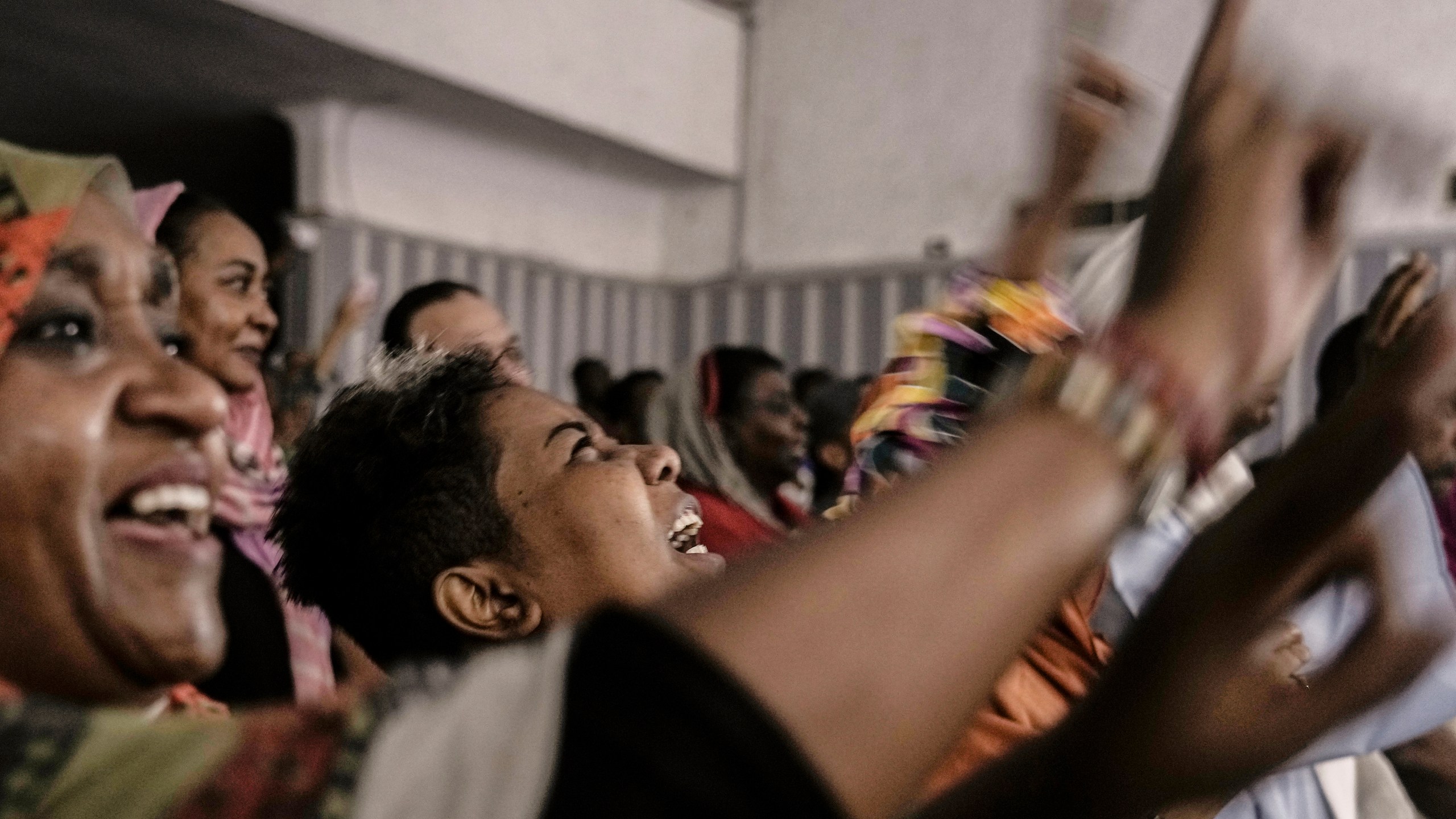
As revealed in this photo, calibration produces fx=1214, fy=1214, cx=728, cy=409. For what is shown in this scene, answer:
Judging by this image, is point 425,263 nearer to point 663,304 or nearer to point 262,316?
point 663,304

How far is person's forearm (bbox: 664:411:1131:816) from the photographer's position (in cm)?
40

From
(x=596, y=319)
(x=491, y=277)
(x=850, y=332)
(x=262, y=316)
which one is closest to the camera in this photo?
(x=262, y=316)

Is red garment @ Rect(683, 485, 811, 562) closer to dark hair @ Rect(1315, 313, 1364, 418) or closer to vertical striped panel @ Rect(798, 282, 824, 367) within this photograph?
dark hair @ Rect(1315, 313, 1364, 418)

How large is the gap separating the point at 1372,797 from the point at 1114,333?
1554mm

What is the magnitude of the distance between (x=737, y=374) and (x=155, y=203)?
1841mm

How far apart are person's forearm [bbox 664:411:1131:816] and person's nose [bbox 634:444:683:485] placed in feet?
2.60

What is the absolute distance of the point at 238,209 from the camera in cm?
635

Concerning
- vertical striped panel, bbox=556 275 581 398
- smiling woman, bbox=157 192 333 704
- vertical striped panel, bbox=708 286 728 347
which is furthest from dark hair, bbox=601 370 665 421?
Answer: vertical striped panel, bbox=708 286 728 347

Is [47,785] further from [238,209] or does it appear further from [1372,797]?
[238,209]

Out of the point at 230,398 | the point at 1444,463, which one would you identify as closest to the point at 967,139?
the point at 1444,463

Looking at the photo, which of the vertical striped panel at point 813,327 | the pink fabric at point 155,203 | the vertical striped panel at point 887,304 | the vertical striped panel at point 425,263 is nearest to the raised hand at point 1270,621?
the pink fabric at point 155,203

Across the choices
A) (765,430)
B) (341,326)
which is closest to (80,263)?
(765,430)

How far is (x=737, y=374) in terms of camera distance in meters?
3.46

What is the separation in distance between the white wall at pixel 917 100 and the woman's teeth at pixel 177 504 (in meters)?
4.84
